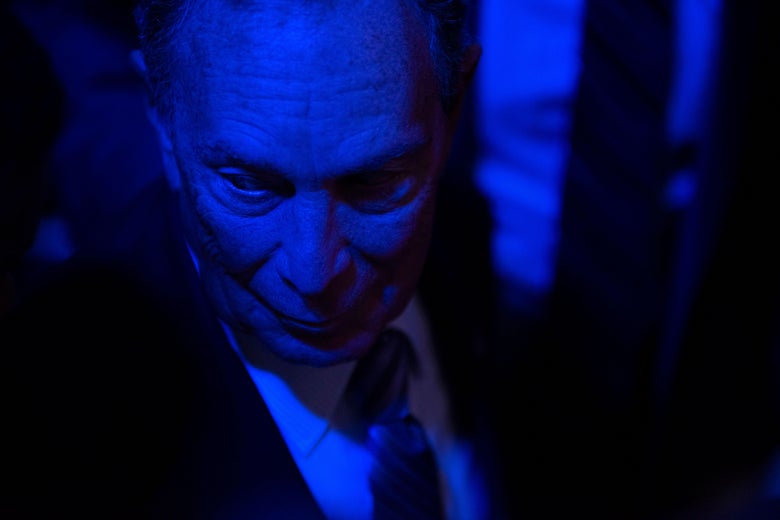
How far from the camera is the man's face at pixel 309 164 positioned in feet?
2.15

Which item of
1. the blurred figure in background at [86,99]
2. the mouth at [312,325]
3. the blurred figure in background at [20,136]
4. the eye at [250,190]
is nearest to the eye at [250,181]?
the eye at [250,190]

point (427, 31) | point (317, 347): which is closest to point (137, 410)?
point (317, 347)

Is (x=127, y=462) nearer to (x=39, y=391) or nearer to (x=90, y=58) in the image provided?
(x=39, y=391)

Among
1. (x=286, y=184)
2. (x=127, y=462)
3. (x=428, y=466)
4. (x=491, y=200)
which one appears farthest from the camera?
(x=491, y=200)

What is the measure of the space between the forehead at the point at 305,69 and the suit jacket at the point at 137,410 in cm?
25

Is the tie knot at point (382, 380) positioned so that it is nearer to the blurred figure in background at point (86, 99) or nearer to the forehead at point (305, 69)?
the forehead at point (305, 69)

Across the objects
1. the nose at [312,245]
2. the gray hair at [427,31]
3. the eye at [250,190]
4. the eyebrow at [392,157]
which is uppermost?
the gray hair at [427,31]

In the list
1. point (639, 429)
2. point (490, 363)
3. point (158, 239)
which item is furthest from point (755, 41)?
A: point (158, 239)

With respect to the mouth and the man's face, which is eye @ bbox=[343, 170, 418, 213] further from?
the mouth

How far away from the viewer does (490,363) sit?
1.35 metres

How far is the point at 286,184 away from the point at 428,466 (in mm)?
525

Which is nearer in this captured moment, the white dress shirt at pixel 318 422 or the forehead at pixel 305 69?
the forehead at pixel 305 69

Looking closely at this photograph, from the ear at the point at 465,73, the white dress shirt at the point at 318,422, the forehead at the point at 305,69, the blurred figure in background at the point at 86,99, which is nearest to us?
the forehead at the point at 305,69

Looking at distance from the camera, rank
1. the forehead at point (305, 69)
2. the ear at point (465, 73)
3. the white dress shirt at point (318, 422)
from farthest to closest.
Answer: the white dress shirt at point (318, 422) < the ear at point (465, 73) < the forehead at point (305, 69)
